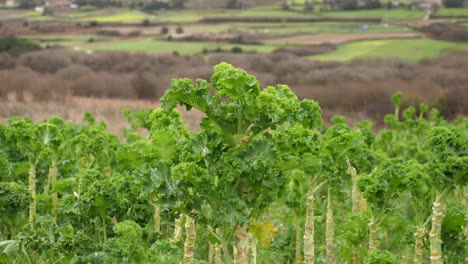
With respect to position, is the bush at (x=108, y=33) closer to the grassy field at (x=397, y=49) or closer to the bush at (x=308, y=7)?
the bush at (x=308, y=7)

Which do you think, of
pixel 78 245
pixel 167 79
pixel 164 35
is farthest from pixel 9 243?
pixel 164 35

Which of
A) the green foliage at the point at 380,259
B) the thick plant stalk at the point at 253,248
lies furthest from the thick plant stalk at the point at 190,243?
the green foliage at the point at 380,259

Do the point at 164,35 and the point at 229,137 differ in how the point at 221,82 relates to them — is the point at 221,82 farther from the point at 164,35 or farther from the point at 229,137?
the point at 164,35

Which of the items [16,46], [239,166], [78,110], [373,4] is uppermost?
[239,166]

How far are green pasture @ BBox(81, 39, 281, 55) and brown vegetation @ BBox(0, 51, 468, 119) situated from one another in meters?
3.44

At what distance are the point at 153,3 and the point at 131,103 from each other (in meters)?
30.0

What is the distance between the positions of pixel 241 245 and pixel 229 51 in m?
36.6

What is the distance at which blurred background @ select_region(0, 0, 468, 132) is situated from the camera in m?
27.2

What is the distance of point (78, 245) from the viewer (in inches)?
209

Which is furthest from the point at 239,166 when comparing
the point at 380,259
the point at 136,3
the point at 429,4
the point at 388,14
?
the point at 136,3

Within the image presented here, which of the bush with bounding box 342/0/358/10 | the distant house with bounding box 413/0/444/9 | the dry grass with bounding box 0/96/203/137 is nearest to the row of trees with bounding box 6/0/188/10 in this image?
the bush with bounding box 342/0/358/10

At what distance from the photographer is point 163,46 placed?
43.4m

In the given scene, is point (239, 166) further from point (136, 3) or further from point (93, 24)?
point (136, 3)

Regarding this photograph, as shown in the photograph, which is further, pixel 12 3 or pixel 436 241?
pixel 12 3
